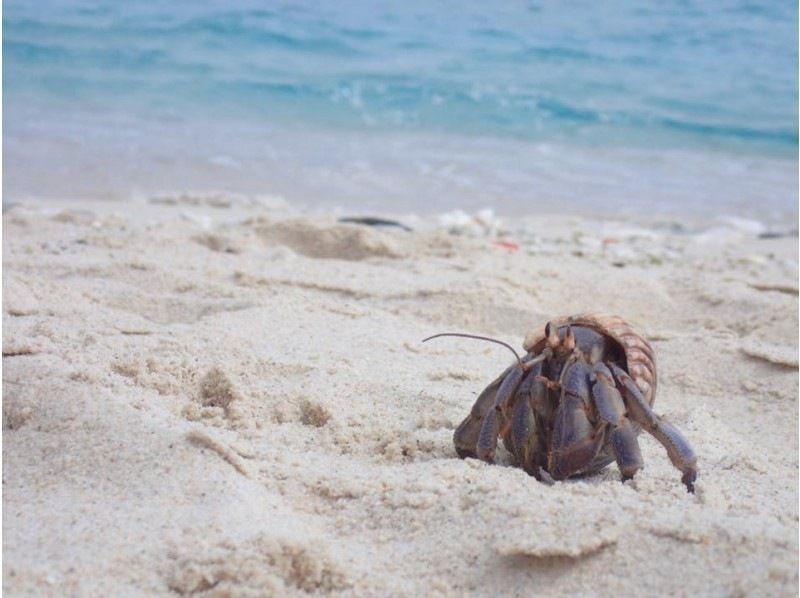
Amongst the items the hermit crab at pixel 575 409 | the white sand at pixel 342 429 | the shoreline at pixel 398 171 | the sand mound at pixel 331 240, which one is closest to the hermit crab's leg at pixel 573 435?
the hermit crab at pixel 575 409

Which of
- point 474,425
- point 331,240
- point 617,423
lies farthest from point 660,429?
point 331,240

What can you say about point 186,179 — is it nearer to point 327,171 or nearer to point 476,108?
point 327,171

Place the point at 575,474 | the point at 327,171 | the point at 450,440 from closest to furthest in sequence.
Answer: the point at 575,474 < the point at 450,440 < the point at 327,171

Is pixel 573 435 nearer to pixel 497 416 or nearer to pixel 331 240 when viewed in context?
pixel 497 416

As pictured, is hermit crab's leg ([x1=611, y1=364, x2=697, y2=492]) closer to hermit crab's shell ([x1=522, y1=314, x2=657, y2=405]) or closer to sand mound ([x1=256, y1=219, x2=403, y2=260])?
hermit crab's shell ([x1=522, y1=314, x2=657, y2=405])

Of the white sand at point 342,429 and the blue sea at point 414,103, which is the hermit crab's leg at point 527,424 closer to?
the white sand at point 342,429

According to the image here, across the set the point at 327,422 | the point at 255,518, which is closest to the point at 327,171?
the point at 327,422
